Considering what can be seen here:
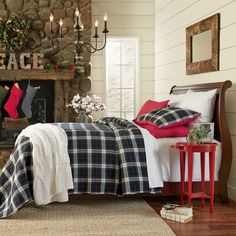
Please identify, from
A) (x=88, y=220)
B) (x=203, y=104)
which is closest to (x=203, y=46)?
(x=203, y=104)

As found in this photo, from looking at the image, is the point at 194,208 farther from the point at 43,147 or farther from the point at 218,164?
the point at 43,147

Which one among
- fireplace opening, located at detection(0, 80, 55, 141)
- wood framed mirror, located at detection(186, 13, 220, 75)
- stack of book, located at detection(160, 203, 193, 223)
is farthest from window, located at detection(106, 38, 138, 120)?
stack of book, located at detection(160, 203, 193, 223)

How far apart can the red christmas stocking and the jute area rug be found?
3050 millimetres

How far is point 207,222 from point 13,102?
4190 millimetres

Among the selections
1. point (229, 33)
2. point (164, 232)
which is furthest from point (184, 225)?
point (229, 33)

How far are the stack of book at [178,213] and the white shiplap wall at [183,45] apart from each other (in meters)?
0.98

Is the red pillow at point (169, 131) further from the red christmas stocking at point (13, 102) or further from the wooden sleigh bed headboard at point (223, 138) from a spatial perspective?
the red christmas stocking at point (13, 102)

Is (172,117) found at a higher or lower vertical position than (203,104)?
lower

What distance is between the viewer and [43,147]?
426cm

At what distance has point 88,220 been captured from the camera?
3.98 meters

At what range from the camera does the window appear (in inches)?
315

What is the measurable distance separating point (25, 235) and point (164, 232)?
0.99 meters

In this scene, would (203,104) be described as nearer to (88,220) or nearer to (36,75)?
(88,220)

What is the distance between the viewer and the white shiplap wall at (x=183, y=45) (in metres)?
4.96
